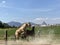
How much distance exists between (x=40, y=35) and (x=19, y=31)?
4.24 ft

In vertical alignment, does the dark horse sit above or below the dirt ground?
above

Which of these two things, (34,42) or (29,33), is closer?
(34,42)

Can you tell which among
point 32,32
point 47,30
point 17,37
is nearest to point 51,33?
point 47,30

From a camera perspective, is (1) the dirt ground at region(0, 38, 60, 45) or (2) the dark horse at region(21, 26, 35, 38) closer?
(1) the dirt ground at region(0, 38, 60, 45)

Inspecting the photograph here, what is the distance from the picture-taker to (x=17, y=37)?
12.5 m

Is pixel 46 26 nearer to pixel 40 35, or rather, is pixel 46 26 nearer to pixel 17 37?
pixel 40 35

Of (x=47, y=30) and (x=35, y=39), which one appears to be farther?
(x=47, y=30)

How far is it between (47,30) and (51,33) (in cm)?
48

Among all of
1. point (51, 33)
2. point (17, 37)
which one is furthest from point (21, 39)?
point (51, 33)

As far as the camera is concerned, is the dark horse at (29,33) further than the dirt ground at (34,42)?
Yes

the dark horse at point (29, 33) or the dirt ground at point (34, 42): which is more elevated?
the dark horse at point (29, 33)

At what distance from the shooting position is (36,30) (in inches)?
507

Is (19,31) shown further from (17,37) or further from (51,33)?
(51,33)

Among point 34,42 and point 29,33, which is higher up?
point 29,33
